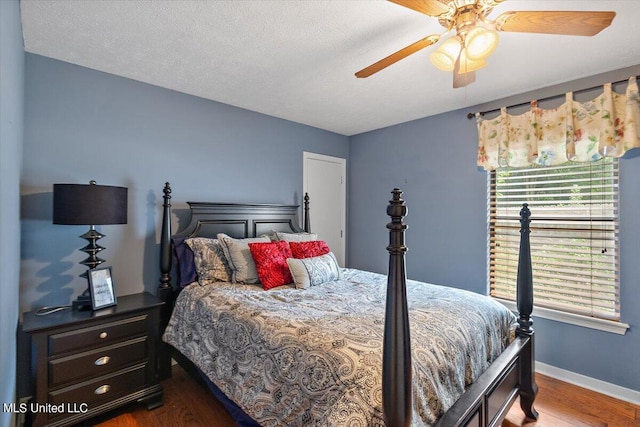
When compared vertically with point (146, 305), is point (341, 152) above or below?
above

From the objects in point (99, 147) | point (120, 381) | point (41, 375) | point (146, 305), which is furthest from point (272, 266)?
point (99, 147)

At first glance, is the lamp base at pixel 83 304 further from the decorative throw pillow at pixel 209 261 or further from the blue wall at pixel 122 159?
the decorative throw pillow at pixel 209 261

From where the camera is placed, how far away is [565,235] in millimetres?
2646

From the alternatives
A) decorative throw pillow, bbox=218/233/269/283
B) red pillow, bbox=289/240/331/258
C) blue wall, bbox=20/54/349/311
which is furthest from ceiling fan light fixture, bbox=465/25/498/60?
Answer: blue wall, bbox=20/54/349/311

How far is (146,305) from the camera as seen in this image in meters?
2.20

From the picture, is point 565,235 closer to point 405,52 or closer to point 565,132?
point 565,132

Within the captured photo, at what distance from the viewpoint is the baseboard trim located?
231 centimetres

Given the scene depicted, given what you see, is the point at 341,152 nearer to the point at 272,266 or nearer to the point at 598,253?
the point at 272,266

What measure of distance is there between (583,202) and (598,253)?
43 cm

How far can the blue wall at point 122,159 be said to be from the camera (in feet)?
7.17

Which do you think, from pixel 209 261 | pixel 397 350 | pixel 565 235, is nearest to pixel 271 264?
pixel 209 261

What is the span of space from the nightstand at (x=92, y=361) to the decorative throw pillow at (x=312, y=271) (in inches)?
40.6

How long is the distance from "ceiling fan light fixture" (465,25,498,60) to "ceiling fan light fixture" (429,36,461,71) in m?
0.11

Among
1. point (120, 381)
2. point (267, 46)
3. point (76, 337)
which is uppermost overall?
point (267, 46)
